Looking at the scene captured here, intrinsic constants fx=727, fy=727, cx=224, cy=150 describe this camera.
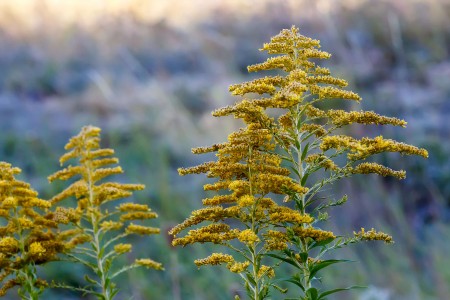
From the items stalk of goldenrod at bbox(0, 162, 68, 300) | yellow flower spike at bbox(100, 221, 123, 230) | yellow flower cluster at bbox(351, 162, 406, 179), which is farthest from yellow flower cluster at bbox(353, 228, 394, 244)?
stalk of goldenrod at bbox(0, 162, 68, 300)

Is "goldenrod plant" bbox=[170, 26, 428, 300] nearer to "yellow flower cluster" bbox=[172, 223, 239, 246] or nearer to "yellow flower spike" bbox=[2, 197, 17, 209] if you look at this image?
"yellow flower cluster" bbox=[172, 223, 239, 246]

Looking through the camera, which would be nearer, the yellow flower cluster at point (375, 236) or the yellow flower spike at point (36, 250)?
the yellow flower cluster at point (375, 236)

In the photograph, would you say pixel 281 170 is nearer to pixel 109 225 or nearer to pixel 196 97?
pixel 109 225

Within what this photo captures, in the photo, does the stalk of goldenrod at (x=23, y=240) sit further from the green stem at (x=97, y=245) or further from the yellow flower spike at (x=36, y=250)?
the green stem at (x=97, y=245)

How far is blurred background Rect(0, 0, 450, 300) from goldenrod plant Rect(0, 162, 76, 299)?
6.01m

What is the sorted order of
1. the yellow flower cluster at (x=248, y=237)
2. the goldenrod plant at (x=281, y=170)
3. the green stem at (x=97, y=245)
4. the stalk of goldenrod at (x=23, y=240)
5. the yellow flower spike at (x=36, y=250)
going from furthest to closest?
the green stem at (x=97, y=245) → the stalk of goldenrod at (x=23, y=240) → the yellow flower spike at (x=36, y=250) → the goldenrod plant at (x=281, y=170) → the yellow flower cluster at (x=248, y=237)

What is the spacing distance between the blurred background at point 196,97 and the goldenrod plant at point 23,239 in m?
6.01

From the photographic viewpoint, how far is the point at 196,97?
58.3ft

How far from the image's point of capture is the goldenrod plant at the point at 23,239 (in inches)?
231

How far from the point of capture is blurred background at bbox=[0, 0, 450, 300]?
43.3 feet

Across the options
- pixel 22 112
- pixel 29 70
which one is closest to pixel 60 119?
pixel 22 112

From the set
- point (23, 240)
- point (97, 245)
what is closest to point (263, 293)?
point (97, 245)

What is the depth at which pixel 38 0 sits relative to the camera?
20391 millimetres

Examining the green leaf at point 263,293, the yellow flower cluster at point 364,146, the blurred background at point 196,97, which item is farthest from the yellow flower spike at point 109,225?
the blurred background at point 196,97
